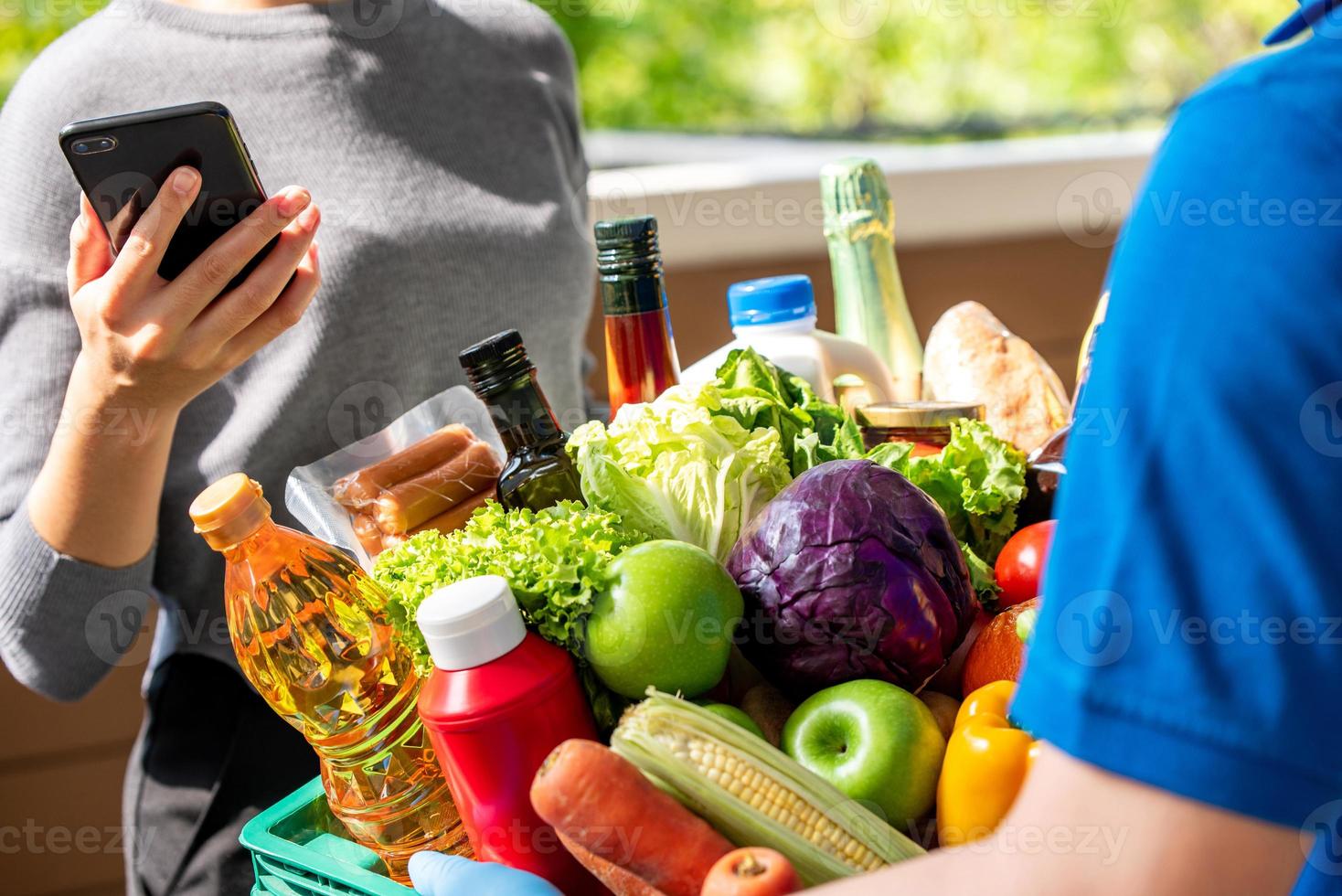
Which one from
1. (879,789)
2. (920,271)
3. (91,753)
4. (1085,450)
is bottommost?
(91,753)

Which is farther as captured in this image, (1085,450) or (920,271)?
(920,271)

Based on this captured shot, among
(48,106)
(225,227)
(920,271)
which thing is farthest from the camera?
(920,271)

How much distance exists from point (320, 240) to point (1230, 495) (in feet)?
3.48

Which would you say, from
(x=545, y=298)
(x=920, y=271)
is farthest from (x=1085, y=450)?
(x=920, y=271)

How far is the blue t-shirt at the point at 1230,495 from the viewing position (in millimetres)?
337

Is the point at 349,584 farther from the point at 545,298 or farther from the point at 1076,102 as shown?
the point at 1076,102

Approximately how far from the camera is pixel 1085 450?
0.37m

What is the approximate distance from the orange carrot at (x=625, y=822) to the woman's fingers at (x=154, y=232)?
1.72 ft

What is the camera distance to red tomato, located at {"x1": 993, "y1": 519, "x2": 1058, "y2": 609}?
77 centimetres

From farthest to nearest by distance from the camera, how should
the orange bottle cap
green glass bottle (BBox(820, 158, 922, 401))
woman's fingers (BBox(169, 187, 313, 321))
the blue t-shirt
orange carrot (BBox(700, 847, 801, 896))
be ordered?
green glass bottle (BBox(820, 158, 922, 401)) → woman's fingers (BBox(169, 187, 313, 321)) → the orange bottle cap → orange carrot (BBox(700, 847, 801, 896)) → the blue t-shirt

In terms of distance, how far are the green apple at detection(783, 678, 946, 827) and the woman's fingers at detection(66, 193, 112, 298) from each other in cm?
65

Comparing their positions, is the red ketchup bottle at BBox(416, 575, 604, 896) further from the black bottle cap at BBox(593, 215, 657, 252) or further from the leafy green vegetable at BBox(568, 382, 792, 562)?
the black bottle cap at BBox(593, 215, 657, 252)

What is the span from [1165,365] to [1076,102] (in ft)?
9.98

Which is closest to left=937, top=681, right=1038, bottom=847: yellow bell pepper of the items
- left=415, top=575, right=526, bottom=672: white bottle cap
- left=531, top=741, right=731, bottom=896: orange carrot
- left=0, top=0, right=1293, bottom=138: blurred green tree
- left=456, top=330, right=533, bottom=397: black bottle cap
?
left=531, top=741, right=731, bottom=896: orange carrot
